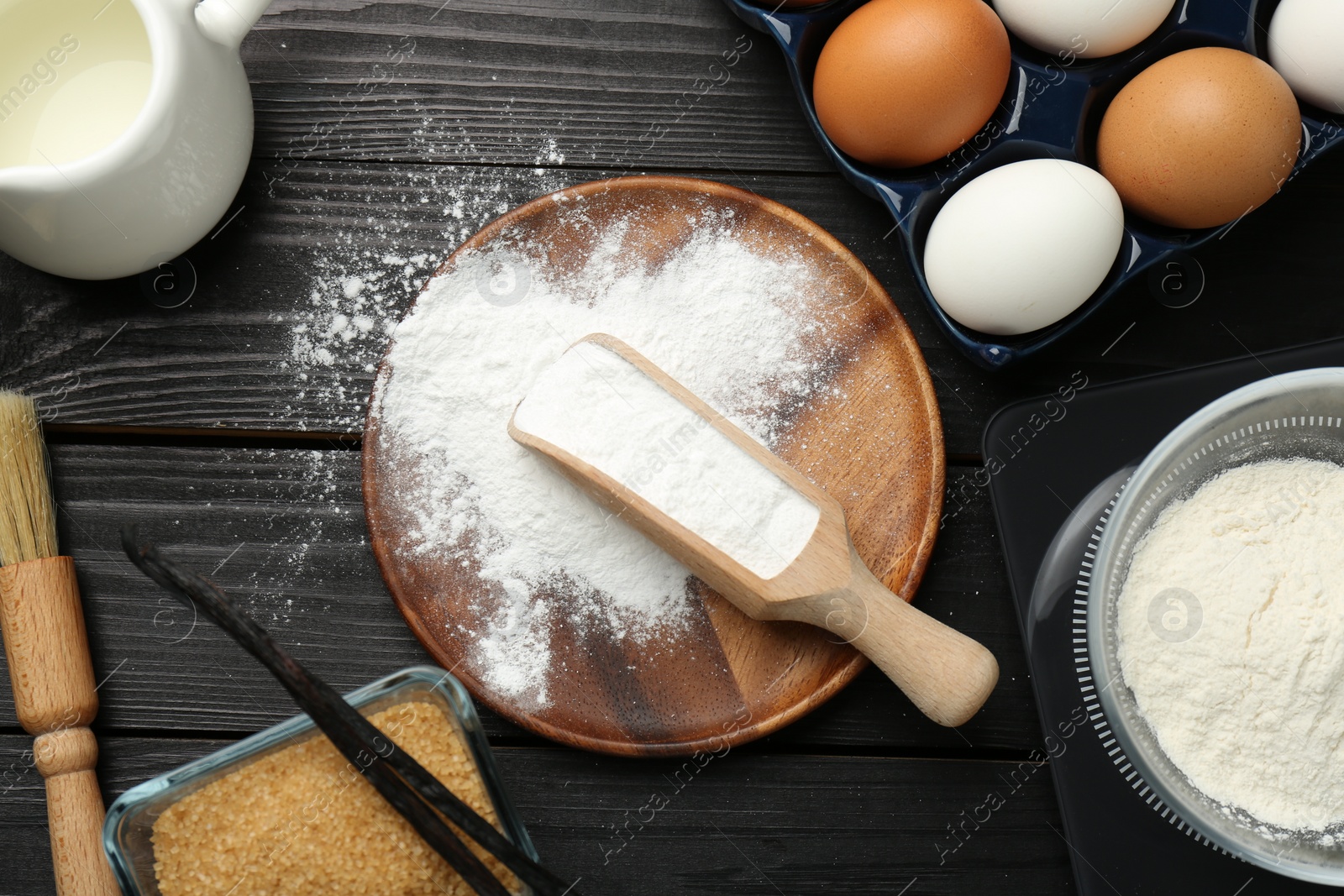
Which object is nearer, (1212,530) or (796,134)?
(1212,530)

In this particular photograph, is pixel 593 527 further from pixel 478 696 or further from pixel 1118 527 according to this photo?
pixel 1118 527

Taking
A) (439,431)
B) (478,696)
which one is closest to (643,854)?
(478,696)

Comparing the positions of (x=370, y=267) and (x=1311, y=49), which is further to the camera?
(x=370, y=267)

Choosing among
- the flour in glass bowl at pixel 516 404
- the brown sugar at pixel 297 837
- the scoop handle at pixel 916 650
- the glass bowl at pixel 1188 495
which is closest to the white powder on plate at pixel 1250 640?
the glass bowl at pixel 1188 495

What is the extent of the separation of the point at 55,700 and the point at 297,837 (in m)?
Result: 0.27

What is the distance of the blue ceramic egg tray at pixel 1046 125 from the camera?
73 cm

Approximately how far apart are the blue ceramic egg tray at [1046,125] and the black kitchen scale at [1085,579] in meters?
0.09

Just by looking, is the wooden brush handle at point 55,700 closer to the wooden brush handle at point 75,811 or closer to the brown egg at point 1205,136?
the wooden brush handle at point 75,811

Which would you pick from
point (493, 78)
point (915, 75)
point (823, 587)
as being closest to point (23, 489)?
point (493, 78)

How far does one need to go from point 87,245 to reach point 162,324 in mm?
128

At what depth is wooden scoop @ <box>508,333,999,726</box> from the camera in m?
0.69

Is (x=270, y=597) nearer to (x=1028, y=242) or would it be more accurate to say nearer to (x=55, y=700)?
(x=55, y=700)

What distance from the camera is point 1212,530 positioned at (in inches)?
27.0

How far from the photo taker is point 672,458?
27.7 inches
